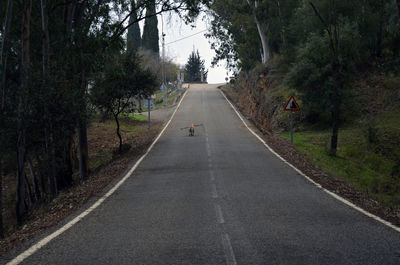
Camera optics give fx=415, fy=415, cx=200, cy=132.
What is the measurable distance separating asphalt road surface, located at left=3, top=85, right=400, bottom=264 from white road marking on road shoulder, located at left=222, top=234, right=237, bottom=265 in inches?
0.6

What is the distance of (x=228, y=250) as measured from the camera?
6039 millimetres

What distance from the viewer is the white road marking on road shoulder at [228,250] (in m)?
5.54

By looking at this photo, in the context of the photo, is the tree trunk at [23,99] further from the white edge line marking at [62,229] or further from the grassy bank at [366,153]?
the grassy bank at [366,153]

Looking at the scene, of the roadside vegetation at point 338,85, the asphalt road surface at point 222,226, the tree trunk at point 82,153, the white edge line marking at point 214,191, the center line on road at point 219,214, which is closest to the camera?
the asphalt road surface at point 222,226

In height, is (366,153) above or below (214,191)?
below

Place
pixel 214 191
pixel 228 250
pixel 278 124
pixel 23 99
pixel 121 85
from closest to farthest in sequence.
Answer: pixel 228 250, pixel 214 191, pixel 23 99, pixel 121 85, pixel 278 124

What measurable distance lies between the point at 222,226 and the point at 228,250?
4.83 feet

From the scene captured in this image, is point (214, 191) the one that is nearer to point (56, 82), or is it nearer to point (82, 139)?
point (56, 82)

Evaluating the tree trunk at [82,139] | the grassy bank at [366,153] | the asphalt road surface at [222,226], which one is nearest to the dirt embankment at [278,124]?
the asphalt road surface at [222,226]

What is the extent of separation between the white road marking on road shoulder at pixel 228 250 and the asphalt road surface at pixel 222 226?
0.05ft

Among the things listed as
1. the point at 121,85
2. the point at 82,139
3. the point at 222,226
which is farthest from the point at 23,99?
the point at 121,85

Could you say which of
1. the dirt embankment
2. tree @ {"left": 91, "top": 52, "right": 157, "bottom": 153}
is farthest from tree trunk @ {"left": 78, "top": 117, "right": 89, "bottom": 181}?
the dirt embankment

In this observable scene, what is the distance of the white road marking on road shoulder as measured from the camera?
554 cm

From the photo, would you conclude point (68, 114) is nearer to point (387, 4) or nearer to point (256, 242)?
point (256, 242)
